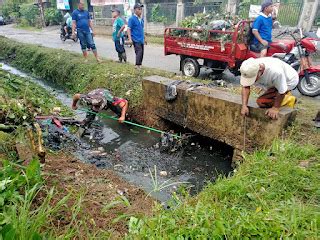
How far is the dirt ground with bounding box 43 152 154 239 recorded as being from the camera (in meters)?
2.61

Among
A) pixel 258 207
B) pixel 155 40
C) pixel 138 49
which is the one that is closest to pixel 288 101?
pixel 258 207

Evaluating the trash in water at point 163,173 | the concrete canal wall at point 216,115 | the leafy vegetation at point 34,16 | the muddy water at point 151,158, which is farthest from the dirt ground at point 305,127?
the leafy vegetation at point 34,16

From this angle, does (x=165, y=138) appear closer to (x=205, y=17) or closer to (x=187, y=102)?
(x=187, y=102)

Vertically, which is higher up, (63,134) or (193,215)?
(193,215)

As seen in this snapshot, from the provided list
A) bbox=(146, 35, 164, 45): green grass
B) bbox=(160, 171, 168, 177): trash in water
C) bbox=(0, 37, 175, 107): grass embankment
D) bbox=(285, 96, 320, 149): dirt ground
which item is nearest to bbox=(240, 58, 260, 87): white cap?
bbox=(285, 96, 320, 149): dirt ground

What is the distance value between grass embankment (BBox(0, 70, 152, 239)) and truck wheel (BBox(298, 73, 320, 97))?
445 cm

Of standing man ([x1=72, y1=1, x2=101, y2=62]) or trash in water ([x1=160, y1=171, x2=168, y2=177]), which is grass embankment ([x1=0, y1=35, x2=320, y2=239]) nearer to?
trash in water ([x1=160, y1=171, x2=168, y2=177])

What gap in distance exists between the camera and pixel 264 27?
5.89 m

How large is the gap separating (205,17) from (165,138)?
13.4ft

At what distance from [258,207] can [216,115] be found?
2.47 metres

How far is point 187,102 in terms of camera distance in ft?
16.6

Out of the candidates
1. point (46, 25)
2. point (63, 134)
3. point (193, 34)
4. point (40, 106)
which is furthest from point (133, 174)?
point (46, 25)

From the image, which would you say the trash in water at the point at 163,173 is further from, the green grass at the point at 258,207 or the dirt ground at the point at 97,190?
the green grass at the point at 258,207

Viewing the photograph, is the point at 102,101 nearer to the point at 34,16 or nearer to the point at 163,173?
→ the point at 163,173
